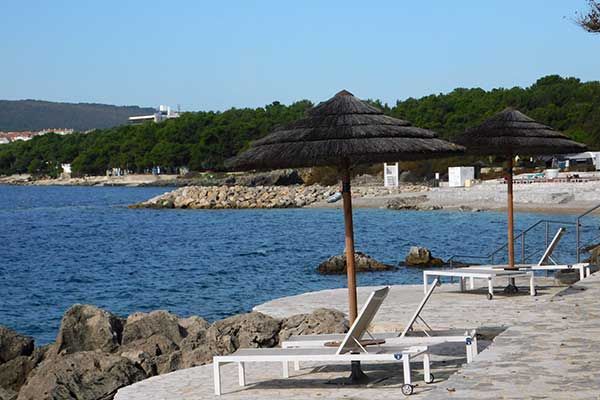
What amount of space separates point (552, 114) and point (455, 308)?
77221 mm

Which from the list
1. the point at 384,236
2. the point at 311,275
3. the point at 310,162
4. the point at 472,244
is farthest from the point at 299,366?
the point at 384,236

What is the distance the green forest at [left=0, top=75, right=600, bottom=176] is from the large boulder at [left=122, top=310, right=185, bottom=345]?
1539 inches

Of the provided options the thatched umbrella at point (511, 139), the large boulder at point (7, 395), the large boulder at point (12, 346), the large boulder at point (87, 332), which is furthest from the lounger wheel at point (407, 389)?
the large boulder at point (12, 346)

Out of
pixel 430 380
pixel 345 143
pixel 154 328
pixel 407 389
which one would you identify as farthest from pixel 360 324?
pixel 154 328

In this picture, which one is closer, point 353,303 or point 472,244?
point 353,303

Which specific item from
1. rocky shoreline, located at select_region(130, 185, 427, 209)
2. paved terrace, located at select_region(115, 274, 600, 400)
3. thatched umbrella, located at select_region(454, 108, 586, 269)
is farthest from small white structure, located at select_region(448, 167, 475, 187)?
paved terrace, located at select_region(115, 274, 600, 400)

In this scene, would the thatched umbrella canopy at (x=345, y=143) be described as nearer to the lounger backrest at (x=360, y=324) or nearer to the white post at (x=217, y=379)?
the lounger backrest at (x=360, y=324)

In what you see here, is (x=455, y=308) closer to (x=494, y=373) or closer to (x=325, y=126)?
(x=325, y=126)

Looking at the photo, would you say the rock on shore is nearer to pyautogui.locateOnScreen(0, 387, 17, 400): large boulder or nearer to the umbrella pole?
pyautogui.locateOnScreen(0, 387, 17, 400): large boulder

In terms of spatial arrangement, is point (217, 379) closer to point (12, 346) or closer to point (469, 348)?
point (469, 348)

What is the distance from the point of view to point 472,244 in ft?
125

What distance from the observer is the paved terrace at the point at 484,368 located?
729 cm

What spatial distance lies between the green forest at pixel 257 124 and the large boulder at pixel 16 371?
3988 centimetres

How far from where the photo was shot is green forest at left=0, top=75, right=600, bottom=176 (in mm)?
88794
